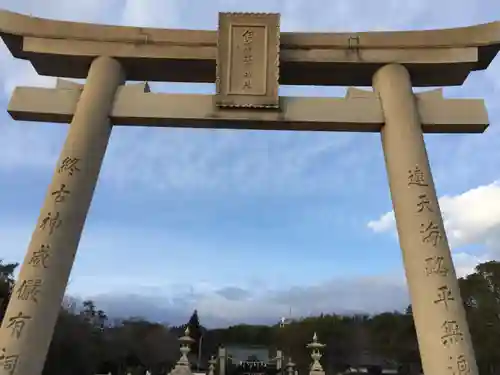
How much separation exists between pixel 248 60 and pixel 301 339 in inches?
984

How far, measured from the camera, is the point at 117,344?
83.4 feet

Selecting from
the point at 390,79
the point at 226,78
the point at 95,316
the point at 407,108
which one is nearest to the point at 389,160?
the point at 407,108

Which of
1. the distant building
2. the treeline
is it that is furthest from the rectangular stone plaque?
the distant building

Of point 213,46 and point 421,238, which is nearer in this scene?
point 421,238

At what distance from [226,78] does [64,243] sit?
2.51 metres

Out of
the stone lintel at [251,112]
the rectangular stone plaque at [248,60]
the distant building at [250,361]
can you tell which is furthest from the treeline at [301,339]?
the rectangular stone plaque at [248,60]

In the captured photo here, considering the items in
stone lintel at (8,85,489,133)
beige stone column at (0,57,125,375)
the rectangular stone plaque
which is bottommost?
beige stone column at (0,57,125,375)

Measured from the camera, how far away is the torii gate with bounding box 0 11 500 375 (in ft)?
17.2

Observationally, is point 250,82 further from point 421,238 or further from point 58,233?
point 58,233


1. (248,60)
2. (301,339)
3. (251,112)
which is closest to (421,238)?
(251,112)

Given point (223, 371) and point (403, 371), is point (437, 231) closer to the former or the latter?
point (223, 371)

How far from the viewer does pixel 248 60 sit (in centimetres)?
569

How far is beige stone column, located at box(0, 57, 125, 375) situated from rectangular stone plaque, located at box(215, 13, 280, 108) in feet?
4.23

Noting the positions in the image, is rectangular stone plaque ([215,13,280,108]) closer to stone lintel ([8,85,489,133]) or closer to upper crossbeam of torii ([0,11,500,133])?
upper crossbeam of torii ([0,11,500,133])
